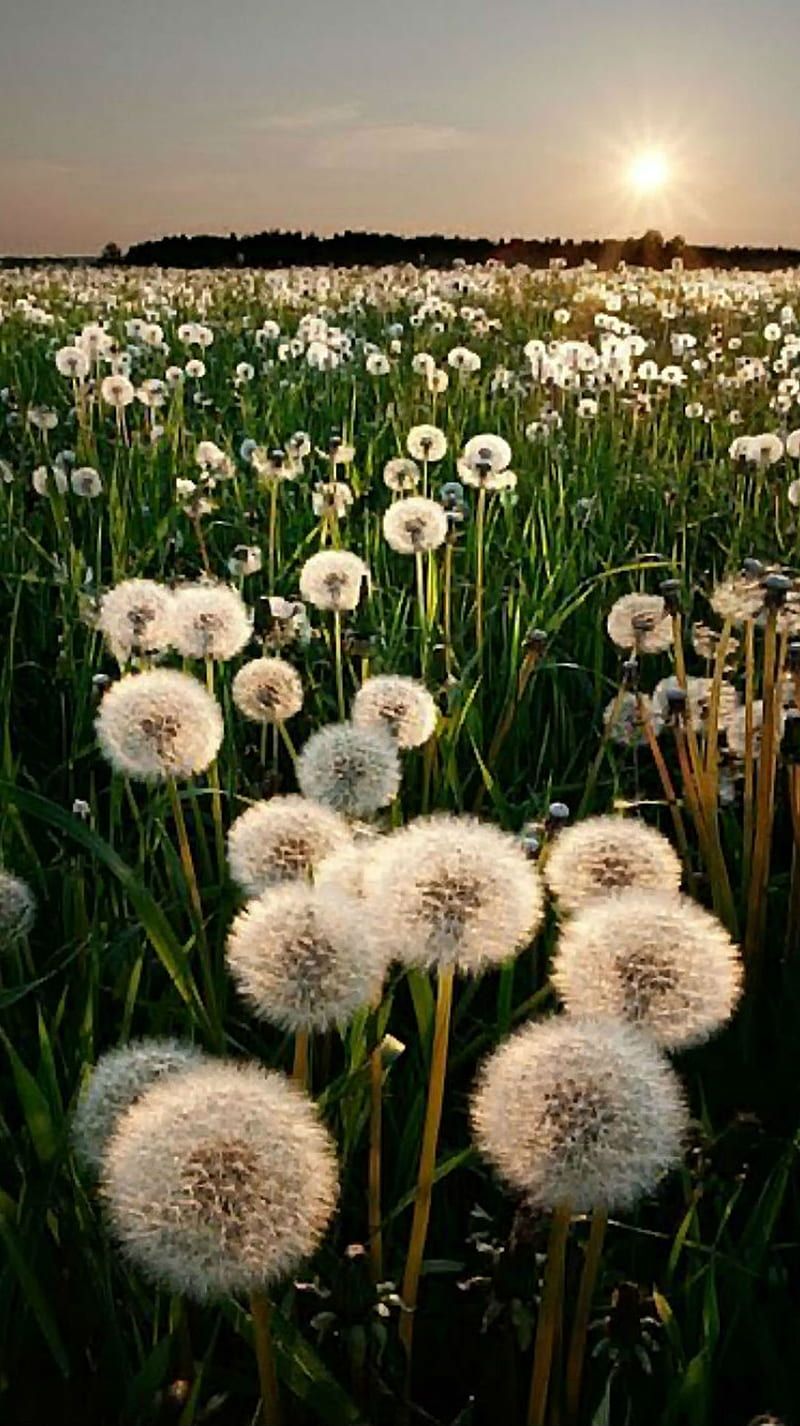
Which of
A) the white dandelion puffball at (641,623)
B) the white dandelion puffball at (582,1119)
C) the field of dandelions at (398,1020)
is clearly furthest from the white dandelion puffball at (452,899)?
the white dandelion puffball at (641,623)

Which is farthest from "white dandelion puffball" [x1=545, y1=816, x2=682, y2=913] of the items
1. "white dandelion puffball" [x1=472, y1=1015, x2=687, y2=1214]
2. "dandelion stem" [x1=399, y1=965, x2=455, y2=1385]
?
"white dandelion puffball" [x1=472, y1=1015, x2=687, y2=1214]

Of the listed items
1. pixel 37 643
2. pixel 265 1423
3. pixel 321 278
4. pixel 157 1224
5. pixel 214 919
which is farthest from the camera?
pixel 321 278

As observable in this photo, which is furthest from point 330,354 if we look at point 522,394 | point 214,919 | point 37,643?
point 214,919

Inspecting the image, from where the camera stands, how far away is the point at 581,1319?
5.02 ft

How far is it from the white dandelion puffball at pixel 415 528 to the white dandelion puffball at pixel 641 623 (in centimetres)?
67

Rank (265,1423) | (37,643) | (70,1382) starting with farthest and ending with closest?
(37,643) < (70,1382) < (265,1423)

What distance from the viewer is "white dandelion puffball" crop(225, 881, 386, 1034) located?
147 centimetres

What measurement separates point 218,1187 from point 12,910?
781 mm

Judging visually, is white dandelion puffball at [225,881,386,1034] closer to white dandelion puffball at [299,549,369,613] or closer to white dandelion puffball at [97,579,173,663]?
white dandelion puffball at [97,579,173,663]

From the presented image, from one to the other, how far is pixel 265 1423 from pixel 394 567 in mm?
3409

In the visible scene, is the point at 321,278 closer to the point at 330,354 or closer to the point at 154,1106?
the point at 330,354

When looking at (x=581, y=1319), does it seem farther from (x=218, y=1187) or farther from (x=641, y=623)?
(x=641, y=623)

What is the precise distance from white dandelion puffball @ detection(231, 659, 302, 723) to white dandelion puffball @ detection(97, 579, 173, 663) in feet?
0.49

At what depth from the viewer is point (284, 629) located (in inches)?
138
